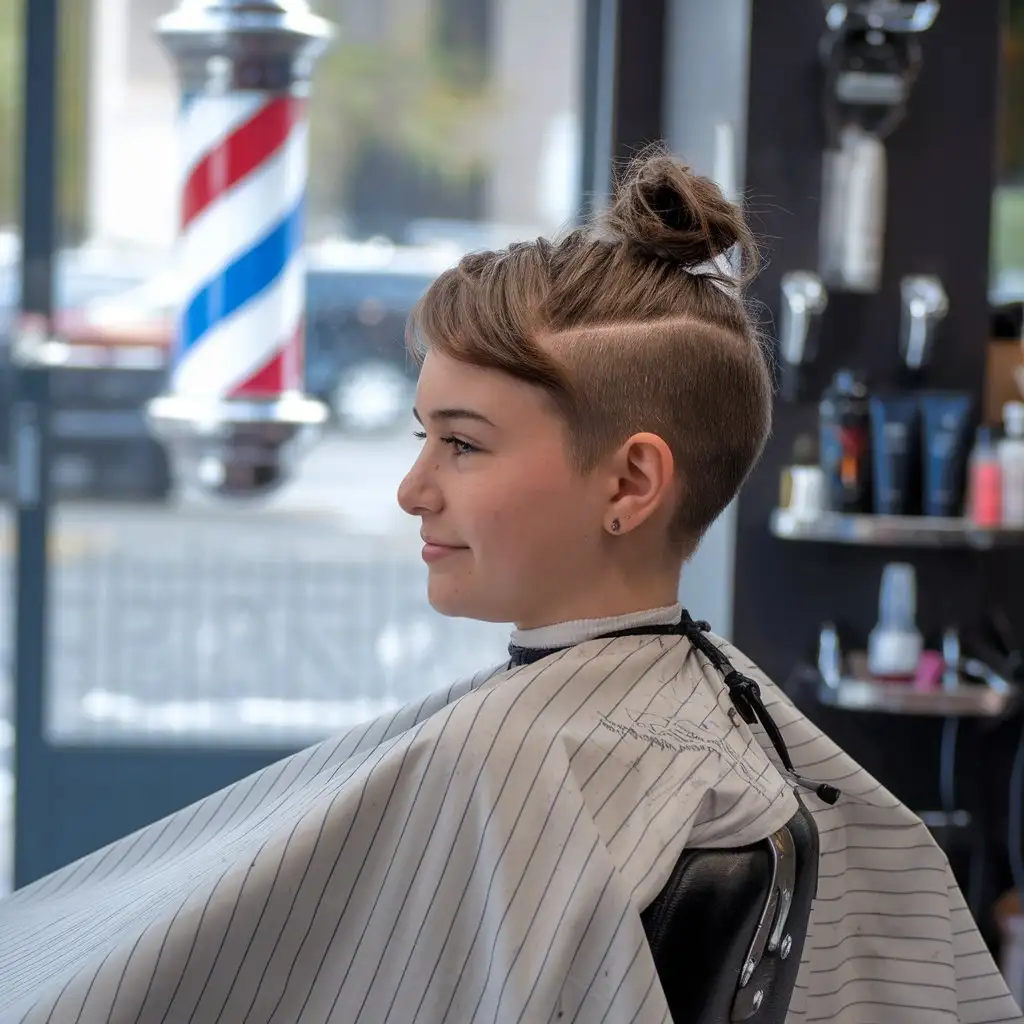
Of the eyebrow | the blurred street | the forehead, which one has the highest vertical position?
the forehead

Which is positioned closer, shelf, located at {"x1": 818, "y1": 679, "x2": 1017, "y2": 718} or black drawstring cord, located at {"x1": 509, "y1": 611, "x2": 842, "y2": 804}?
black drawstring cord, located at {"x1": 509, "y1": 611, "x2": 842, "y2": 804}

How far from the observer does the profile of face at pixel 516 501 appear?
1.17 m

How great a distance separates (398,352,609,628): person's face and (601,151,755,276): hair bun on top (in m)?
0.15

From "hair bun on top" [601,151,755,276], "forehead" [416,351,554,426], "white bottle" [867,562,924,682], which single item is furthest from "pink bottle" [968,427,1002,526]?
"forehead" [416,351,554,426]

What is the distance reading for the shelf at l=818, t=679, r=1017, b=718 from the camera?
2.41m

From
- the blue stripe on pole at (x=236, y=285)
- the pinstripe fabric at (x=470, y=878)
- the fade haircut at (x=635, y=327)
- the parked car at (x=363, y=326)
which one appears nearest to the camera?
the pinstripe fabric at (x=470, y=878)

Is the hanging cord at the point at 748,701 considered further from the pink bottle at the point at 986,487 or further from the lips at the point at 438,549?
the pink bottle at the point at 986,487

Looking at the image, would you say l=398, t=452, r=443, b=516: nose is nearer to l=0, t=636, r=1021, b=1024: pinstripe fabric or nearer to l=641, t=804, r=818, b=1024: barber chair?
l=0, t=636, r=1021, b=1024: pinstripe fabric

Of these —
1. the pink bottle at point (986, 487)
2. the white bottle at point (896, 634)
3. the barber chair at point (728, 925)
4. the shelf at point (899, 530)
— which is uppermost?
the pink bottle at point (986, 487)

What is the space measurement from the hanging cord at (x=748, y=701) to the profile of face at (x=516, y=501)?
0.09 m

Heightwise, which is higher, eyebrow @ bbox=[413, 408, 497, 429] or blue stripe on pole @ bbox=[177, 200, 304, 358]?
blue stripe on pole @ bbox=[177, 200, 304, 358]

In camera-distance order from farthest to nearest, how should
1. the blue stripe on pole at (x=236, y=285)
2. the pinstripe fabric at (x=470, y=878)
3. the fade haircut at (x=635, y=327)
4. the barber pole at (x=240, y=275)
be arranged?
the blue stripe on pole at (x=236, y=285), the barber pole at (x=240, y=275), the fade haircut at (x=635, y=327), the pinstripe fabric at (x=470, y=878)

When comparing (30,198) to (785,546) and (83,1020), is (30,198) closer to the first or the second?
(785,546)

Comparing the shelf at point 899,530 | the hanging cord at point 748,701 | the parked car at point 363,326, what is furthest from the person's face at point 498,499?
the parked car at point 363,326
